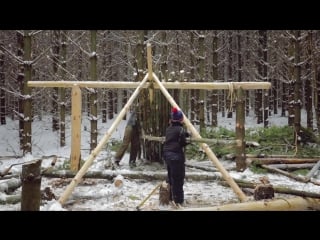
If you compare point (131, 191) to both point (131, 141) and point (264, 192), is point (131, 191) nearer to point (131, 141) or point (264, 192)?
point (131, 141)

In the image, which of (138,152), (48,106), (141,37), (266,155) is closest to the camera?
(138,152)

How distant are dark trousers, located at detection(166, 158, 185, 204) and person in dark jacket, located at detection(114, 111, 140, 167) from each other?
3637 millimetres

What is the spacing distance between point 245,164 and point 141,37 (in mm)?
6923

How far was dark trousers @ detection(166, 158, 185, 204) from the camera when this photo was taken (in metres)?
7.70

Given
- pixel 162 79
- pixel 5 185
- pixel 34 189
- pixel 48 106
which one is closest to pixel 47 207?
pixel 5 185

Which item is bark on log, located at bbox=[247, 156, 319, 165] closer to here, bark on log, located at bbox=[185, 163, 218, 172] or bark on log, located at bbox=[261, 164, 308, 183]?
bark on log, located at bbox=[261, 164, 308, 183]

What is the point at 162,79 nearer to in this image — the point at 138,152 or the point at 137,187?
the point at 138,152

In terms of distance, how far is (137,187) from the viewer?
9297 mm

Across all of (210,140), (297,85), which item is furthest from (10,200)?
(297,85)

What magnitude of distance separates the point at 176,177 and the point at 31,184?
357 centimetres

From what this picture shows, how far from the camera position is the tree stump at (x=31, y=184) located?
4.68m

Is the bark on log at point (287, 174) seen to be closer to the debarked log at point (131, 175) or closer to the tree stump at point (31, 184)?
the debarked log at point (131, 175)

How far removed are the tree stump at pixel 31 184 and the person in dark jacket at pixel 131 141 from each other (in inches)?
256

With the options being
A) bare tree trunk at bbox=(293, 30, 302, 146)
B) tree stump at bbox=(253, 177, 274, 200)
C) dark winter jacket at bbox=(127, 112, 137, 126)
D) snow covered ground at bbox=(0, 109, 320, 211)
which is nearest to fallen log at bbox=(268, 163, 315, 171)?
snow covered ground at bbox=(0, 109, 320, 211)
